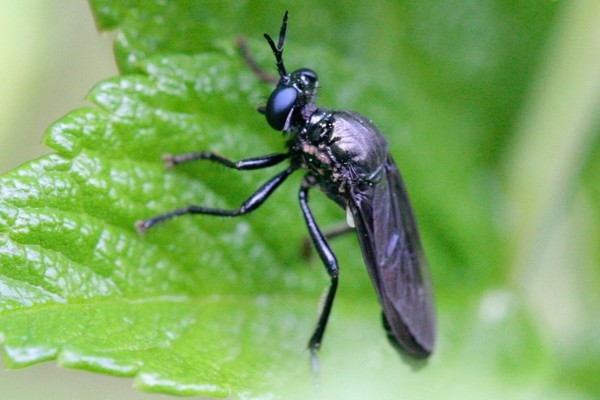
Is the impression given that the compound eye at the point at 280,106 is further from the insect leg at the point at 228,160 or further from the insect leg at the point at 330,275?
the insect leg at the point at 330,275

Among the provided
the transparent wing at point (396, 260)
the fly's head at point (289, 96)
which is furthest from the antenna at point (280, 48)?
the transparent wing at point (396, 260)

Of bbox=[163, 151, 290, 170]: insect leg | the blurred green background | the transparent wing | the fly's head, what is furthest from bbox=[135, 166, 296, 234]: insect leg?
the blurred green background

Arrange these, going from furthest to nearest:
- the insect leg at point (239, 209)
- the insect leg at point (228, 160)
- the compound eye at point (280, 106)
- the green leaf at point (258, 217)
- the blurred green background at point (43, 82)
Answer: the blurred green background at point (43, 82), the compound eye at point (280, 106), the insect leg at point (228, 160), the insect leg at point (239, 209), the green leaf at point (258, 217)

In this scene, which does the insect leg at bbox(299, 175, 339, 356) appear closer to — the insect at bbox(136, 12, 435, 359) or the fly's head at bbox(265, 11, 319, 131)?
the insect at bbox(136, 12, 435, 359)

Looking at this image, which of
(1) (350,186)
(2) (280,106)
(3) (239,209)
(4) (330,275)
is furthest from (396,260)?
(2) (280,106)

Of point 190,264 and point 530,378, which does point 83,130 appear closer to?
point 190,264

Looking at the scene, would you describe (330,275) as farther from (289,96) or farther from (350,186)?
(289,96)
